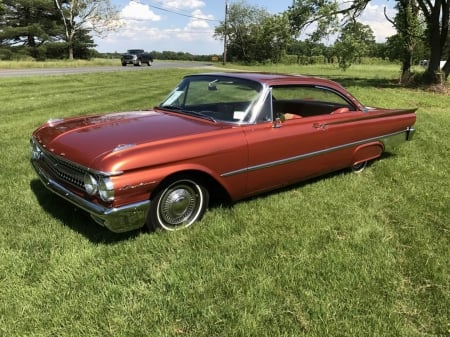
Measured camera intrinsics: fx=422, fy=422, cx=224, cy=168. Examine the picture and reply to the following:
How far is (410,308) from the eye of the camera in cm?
296

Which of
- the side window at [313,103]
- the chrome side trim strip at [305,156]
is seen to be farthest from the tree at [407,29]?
the side window at [313,103]

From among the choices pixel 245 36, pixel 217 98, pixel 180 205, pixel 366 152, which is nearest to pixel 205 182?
pixel 180 205

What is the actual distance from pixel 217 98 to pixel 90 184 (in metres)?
1.95

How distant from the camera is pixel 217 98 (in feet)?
15.7

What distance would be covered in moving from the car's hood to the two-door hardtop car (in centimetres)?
1

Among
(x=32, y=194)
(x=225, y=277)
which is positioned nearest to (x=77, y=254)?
(x=225, y=277)

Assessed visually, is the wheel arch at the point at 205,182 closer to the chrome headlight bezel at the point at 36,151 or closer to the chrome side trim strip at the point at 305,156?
the chrome side trim strip at the point at 305,156

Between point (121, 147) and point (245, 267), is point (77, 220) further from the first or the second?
point (245, 267)

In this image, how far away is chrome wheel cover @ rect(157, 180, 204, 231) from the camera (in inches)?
146

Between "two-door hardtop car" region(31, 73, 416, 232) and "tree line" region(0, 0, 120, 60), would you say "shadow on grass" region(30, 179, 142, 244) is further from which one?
"tree line" region(0, 0, 120, 60)

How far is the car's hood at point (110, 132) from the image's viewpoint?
11.6 feet

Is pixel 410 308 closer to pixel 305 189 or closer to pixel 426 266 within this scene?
pixel 426 266

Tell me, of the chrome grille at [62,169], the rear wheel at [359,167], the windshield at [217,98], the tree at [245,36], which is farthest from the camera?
the tree at [245,36]

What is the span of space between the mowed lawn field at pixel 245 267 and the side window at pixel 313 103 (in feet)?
3.08
